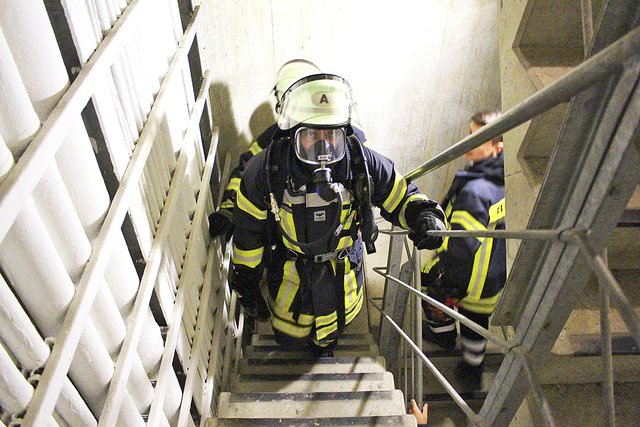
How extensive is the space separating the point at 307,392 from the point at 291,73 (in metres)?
1.95

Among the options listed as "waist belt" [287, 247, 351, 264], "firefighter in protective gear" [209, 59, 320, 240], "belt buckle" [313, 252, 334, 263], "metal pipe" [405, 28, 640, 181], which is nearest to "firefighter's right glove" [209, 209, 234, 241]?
"firefighter in protective gear" [209, 59, 320, 240]

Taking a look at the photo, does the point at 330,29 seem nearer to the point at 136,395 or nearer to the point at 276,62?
the point at 276,62

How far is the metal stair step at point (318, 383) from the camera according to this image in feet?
7.59

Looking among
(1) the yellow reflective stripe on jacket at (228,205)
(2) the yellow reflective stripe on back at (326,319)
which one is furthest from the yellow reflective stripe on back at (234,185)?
(2) the yellow reflective stripe on back at (326,319)

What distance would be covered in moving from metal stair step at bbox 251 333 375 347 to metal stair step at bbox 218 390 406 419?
0.79 meters

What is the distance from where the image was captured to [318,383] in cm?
236

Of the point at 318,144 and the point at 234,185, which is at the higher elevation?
the point at 318,144

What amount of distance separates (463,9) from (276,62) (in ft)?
4.78

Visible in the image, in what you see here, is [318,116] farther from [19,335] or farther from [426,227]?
[19,335]

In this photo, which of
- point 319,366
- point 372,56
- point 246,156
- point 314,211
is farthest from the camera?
point 372,56

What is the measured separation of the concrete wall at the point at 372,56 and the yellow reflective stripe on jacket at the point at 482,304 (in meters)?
1.55

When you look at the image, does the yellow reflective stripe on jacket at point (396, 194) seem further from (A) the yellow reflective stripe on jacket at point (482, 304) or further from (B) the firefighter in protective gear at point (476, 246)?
(A) the yellow reflective stripe on jacket at point (482, 304)

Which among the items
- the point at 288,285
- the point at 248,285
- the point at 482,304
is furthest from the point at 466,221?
the point at 248,285

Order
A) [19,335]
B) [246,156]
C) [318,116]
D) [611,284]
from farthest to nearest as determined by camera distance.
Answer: [246,156], [318,116], [19,335], [611,284]
